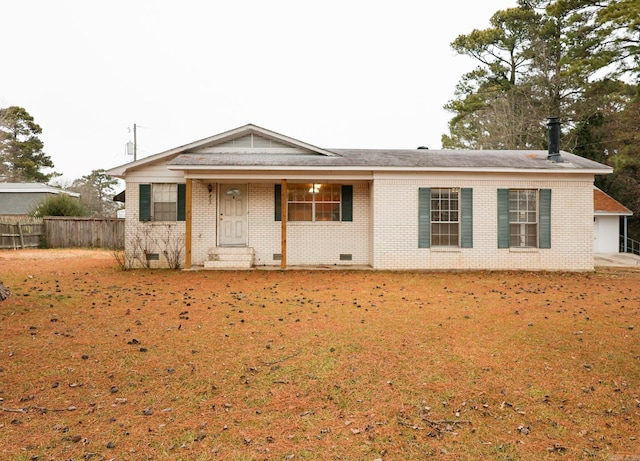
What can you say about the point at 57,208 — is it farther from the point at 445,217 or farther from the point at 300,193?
the point at 445,217

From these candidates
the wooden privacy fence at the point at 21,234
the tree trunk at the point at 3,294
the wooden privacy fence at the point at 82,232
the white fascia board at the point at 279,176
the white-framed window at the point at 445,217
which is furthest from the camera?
the wooden privacy fence at the point at 82,232

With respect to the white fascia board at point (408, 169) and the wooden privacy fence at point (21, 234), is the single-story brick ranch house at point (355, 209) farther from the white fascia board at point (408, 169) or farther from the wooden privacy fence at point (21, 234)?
the wooden privacy fence at point (21, 234)

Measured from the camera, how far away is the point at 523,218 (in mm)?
12133

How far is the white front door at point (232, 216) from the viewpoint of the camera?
12.5 m

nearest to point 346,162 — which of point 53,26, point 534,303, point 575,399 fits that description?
point 534,303

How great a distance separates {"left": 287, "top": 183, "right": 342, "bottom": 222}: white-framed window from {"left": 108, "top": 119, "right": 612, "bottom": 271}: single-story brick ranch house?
3 cm

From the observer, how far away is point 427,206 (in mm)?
11836

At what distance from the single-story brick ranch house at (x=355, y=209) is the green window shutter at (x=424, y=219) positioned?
0.11 feet

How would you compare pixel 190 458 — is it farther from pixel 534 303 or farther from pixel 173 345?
pixel 534 303

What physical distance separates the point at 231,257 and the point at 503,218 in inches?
356

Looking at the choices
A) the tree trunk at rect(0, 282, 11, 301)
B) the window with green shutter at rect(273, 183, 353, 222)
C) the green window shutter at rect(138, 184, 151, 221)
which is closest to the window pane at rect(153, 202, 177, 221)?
the green window shutter at rect(138, 184, 151, 221)

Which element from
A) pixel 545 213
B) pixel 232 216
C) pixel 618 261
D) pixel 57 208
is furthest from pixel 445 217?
pixel 57 208

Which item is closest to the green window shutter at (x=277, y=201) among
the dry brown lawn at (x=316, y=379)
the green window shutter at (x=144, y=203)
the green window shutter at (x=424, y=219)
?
the green window shutter at (x=144, y=203)

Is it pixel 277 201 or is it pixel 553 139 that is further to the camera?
pixel 553 139
